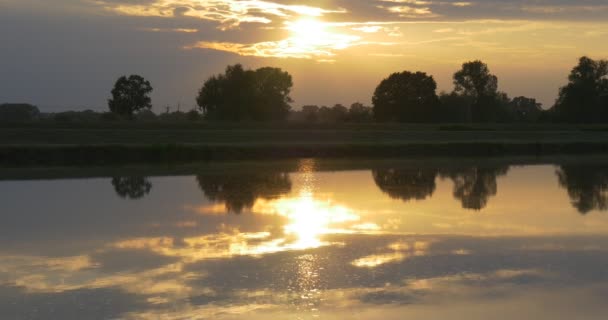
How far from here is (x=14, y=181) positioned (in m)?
27.3

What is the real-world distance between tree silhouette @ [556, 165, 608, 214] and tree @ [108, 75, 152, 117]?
52.4 meters

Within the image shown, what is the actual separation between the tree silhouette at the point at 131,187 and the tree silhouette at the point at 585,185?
12.0 m

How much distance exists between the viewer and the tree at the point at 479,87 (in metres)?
98.6

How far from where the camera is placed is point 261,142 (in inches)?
1916

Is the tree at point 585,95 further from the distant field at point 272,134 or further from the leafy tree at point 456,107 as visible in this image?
the distant field at point 272,134

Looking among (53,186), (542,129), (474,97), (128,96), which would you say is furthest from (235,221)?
(474,97)

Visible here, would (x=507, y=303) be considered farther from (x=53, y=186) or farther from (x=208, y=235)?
(x=53, y=186)

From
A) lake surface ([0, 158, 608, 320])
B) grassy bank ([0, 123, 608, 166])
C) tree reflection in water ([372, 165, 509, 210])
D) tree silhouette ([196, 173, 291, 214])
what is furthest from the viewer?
grassy bank ([0, 123, 608, 166])

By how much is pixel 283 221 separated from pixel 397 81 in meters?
72.0

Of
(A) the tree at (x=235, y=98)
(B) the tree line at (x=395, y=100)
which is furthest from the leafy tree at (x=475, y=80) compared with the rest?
(A) the tree at (x=235, y=98)

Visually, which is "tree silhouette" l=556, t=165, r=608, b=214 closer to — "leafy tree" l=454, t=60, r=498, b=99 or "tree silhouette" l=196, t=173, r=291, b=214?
"tree silhouette" l=196, t=173, r=291, b=214

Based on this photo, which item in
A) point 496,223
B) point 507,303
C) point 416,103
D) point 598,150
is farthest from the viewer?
point 416,103

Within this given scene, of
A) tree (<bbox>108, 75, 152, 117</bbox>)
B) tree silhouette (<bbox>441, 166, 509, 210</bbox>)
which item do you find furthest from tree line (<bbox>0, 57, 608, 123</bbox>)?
tree silhouette (<bbox>441, 166, 509, 210</bbox>)

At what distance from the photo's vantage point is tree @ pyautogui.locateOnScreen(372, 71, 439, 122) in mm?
85000
